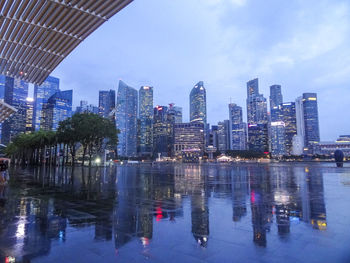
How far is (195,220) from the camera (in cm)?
670

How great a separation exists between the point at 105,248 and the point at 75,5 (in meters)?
10.5

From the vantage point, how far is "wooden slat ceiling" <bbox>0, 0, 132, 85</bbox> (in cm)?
1029

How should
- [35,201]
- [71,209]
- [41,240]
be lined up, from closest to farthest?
[41,240] < [71,209] < [35,201]

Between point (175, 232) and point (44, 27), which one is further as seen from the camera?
point (44, 27)

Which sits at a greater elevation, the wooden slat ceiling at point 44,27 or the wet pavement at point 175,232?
the wooden slat ceiling at point 44,27

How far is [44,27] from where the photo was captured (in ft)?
38.3

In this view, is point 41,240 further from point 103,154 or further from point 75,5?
point 103,154

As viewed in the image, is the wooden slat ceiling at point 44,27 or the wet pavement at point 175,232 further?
the wooden slat ceiling at point 44,27

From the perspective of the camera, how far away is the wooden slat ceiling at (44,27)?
10.3 m

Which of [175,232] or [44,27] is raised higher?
[44,27]

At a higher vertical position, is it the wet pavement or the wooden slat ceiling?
the wooden slat ceiling

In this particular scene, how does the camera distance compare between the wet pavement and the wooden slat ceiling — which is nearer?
the wet pavement

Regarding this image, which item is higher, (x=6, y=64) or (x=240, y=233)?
(x=6, y=64)

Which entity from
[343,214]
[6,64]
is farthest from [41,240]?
[6,64]
